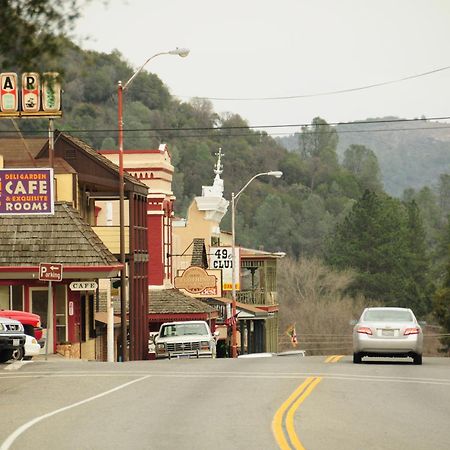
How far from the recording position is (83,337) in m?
46.1

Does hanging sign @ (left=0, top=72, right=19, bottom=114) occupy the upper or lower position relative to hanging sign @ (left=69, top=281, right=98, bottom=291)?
upper

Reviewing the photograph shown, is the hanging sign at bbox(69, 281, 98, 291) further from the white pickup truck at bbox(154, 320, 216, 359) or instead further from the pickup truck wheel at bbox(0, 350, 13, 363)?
the white pickup truck at bbox(154, 320, 216, 359)

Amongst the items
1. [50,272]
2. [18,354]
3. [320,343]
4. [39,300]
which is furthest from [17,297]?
[320,343]

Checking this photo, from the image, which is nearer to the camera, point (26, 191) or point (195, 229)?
point (26, 191)

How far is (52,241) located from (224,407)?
21.8 metres

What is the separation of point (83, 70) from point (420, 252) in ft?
392

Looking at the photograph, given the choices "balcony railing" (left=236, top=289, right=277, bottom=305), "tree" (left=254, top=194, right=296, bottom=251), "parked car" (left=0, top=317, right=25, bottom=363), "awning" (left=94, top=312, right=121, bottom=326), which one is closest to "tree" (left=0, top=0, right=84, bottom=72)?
"parked car" (left=0, top=317, right=25, bottom=363)

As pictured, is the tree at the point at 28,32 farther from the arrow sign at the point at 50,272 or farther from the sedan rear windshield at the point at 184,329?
the sedan rear windshield at the point at 184,329

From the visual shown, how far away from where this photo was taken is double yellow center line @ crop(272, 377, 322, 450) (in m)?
16.3

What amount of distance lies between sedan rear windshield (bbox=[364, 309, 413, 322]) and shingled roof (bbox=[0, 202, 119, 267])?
35.7ft

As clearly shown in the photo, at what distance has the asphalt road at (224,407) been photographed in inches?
659

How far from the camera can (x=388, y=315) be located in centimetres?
3309

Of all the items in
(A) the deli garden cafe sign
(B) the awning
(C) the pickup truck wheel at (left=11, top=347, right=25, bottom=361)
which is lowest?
(C) the pickup truck wheel at (left=11, top=347, right=25, bottom=361)

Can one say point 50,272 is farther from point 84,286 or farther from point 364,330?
point 364,330
